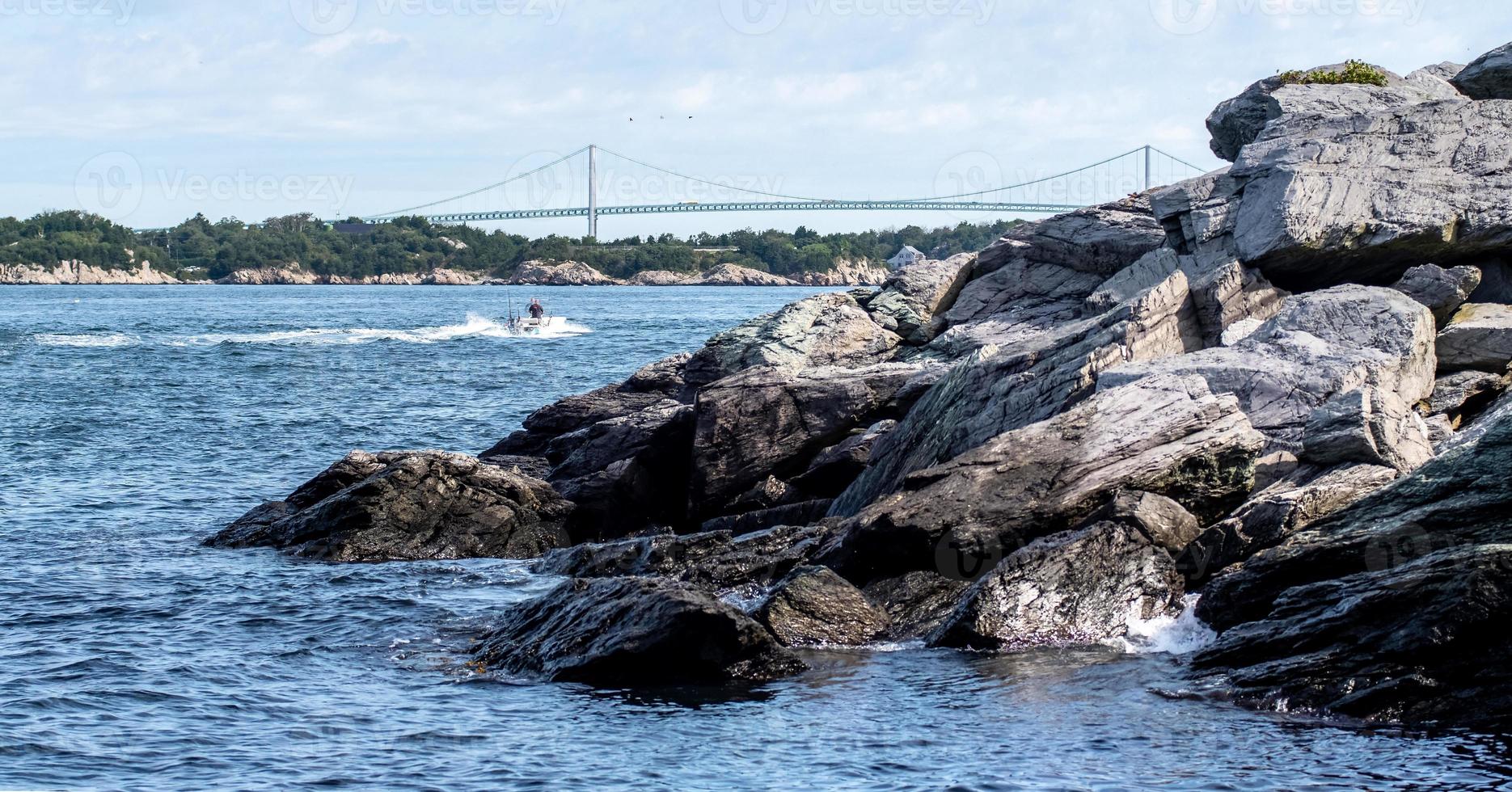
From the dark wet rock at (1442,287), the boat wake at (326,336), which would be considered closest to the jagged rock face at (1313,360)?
the dark wet rock at (1442,287)

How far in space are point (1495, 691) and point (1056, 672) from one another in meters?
3.68

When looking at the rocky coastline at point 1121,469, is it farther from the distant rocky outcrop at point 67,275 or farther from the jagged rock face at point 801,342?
the distant rocky outcrop at point 67,275

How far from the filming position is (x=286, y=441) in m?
33.1

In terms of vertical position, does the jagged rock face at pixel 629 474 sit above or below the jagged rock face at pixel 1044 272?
below

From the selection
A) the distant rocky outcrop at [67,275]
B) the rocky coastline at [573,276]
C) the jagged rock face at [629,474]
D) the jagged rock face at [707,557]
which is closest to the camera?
the jagged rock face at [707,557]

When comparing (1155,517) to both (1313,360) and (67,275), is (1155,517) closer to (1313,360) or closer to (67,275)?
(1313,360)

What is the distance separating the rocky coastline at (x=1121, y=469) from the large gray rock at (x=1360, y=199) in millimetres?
60

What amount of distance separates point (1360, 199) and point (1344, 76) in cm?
825

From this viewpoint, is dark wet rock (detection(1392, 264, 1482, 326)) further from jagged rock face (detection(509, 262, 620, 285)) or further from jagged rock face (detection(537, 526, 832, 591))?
jagged rock face (detection(509, 262, 620, 285))

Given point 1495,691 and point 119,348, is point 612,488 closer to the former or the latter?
point 1495,691

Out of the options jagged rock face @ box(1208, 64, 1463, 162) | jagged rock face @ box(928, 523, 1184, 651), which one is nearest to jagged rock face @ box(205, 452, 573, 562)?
jagged rock face @ box(928, 523, 1184, 651)

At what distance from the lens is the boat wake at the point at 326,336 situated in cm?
6712

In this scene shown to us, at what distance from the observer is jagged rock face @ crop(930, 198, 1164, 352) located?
25.3 meters

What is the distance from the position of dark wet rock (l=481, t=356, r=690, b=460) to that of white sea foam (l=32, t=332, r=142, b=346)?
4524cm
